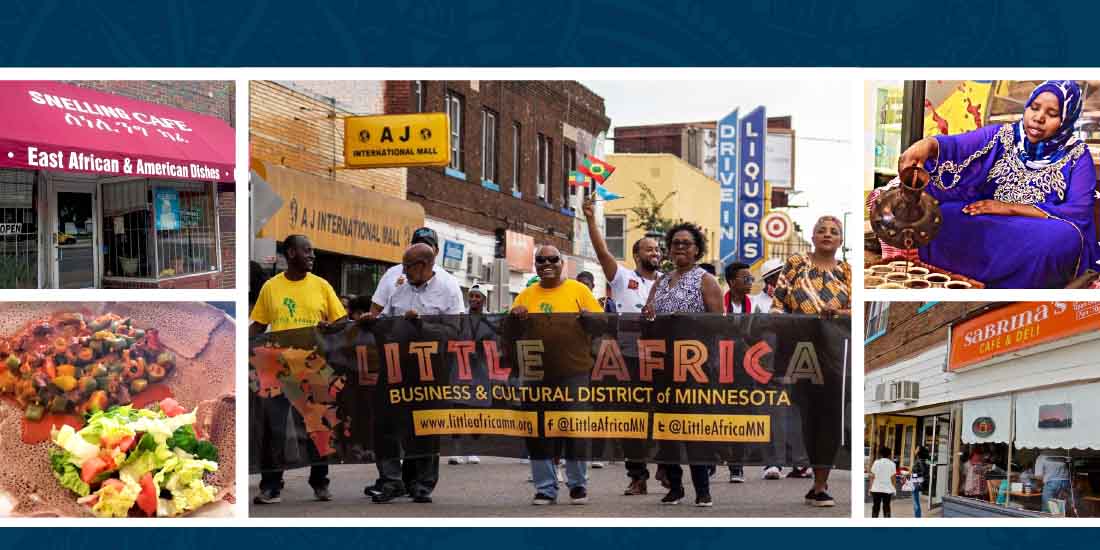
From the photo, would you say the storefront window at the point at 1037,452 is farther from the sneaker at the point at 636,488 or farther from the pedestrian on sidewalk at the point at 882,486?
the sneaker at the point at 636,488

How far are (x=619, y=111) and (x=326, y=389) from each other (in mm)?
3232

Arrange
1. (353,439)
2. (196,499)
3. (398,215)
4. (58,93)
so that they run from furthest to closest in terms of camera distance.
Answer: (398,215) → (58,93) → (353,439) → (196,499)

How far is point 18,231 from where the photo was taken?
10789mm

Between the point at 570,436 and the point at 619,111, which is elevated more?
the point at 619,111

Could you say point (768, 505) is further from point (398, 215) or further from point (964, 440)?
point (398, 215)

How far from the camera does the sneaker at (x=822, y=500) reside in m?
8.04

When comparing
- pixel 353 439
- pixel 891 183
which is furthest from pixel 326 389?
pixel 891 183

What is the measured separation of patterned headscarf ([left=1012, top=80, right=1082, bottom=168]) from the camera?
773 cm

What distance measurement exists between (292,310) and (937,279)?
391cm

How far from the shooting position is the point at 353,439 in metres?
8.33

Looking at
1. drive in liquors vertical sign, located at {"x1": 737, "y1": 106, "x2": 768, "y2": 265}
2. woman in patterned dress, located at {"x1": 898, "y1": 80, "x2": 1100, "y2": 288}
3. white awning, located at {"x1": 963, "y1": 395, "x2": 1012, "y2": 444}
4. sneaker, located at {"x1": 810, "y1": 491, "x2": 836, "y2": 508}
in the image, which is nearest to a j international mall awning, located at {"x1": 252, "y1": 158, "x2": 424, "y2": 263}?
sneaker, located at {"x1": 810, "y1": 491, "x2": 836, "y2": 508}

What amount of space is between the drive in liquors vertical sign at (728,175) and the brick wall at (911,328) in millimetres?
13065

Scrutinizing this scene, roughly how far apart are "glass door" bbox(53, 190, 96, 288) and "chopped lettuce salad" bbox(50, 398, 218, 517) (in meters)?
3.90

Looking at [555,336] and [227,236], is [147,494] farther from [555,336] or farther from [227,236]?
[227,236]
